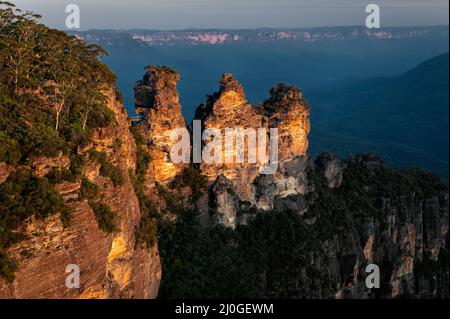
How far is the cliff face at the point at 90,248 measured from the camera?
73.4 feet

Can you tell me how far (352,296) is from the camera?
56.8 metres

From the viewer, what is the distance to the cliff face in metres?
22.4

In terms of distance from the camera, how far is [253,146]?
5041 centimetres

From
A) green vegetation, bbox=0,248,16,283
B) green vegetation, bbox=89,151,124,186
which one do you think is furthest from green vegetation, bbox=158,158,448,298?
green vegetation, bbox=0,248,16,283

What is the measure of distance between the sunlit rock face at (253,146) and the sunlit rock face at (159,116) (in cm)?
368

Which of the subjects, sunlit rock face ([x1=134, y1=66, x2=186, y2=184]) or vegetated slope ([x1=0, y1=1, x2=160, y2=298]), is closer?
vegetated slope ([x1=0, y1=1, x2=160, y2=298])

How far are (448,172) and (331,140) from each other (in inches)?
1578

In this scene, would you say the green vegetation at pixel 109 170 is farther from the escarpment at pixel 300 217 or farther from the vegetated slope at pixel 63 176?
the escarpment at pixel 300 217

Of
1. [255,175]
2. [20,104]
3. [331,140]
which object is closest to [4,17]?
[20,104]

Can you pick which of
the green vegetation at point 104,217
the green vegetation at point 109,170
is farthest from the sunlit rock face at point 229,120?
the green vegetation at point 104,217

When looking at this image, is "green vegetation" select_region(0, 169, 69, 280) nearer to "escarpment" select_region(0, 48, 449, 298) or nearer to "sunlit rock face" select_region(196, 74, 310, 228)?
"escarpment" select_region(0, 48, 449, 298)

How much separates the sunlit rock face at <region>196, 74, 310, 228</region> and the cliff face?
13616 millimetres

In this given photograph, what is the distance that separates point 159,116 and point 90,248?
20428mm

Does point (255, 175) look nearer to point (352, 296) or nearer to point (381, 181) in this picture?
point (352, 296)
